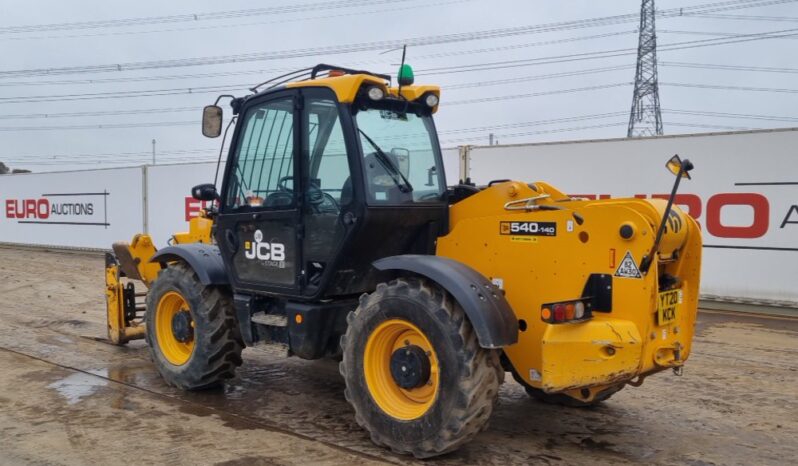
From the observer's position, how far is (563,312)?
151 inches

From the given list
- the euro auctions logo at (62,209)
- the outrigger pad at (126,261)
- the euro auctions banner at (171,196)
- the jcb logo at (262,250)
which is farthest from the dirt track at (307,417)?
the euro auctions logo at (62,209)

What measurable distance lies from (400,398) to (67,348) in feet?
15.2

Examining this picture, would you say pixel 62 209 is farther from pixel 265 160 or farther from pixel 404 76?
pixel 404 76

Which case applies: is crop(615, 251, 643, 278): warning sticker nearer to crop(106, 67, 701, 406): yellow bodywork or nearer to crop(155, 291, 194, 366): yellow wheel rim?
crop(106, 67, 701, 406): yellow bodywork

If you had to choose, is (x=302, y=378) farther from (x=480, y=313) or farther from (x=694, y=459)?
(x=694, y=459)

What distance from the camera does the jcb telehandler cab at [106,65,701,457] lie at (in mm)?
3852

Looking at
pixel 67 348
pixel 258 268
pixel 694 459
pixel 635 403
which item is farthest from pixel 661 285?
pixel 67 348

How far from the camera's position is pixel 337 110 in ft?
15.1

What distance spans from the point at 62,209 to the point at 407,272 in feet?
58.9

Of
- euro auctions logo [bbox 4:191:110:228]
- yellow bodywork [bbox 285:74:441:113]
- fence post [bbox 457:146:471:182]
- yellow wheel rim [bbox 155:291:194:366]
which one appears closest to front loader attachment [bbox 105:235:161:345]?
yellow wheel rim [bbox 155:291:194:366]

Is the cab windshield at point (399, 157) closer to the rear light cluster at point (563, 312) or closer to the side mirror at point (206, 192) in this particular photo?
the rear light cluster at point (563, 312)

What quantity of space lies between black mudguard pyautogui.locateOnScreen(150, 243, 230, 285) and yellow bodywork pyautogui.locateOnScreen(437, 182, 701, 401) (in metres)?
1.96

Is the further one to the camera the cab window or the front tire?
the cab window

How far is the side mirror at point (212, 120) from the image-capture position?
213 inches
